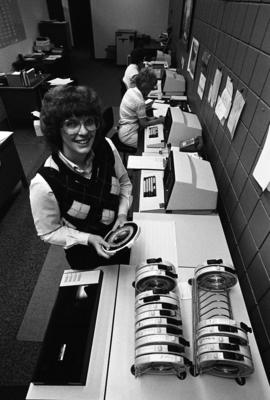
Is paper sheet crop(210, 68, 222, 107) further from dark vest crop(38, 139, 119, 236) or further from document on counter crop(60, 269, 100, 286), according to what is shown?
document on counter crop(60, 269, 100, 286)

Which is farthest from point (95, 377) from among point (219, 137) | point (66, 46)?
point (66, 46)

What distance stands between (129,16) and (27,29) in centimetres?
309

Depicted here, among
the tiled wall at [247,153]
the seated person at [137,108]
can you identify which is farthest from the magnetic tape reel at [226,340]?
the seated person at [137,108]

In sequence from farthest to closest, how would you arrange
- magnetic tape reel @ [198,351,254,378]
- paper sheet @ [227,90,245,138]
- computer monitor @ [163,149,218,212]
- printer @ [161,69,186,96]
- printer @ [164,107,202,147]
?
printer @ [161,69,186,96] < printer @ [164,107,202,147] < computer monitor @ [163,149,218,212] < paper sheet @ [227,90,245,138] < magnetic tape reel @ [198,351,254,378]

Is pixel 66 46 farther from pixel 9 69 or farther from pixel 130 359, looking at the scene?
pixel 130 359

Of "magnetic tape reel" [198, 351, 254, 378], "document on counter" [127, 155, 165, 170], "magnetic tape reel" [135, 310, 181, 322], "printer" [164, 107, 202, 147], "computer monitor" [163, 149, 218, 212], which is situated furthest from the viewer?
"printer" [164, 107, 202, 147]

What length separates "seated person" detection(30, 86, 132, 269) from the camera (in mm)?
1056

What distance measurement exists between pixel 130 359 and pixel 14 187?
2.40m

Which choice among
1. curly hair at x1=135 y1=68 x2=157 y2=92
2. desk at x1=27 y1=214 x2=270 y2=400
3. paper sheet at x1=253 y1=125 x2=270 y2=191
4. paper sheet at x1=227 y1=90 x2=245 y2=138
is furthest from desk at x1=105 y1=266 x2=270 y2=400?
curly hair at x1=135 y1=68 x2=157 y2=92

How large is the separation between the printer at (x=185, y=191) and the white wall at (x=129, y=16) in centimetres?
683

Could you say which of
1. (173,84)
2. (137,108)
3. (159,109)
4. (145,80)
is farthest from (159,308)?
(173,84)

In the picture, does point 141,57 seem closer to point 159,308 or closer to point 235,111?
point 235,111

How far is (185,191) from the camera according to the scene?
1499 millimetres

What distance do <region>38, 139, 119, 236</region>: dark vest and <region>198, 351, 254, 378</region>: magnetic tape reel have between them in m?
0.77
